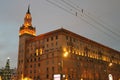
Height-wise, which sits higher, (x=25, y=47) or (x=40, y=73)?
(x=25, y=47)

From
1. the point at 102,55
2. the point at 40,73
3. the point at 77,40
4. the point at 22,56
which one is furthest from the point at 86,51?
the point at 22,56

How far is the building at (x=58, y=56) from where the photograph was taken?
231 feet

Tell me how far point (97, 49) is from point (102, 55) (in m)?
5.68

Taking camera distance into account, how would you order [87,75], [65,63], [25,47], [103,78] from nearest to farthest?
[65,63]
[87,75]
[25,47]
[103,78]

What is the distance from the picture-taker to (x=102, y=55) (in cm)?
9550

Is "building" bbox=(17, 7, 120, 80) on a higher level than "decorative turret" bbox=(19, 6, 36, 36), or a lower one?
lower

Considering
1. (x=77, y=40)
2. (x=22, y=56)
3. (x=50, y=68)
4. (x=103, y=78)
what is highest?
(x=77, y=40)

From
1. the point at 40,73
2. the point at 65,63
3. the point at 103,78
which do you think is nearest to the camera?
the point at 65,63

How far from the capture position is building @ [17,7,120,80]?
70375 mm

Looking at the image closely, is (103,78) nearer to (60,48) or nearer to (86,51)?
(86,51)

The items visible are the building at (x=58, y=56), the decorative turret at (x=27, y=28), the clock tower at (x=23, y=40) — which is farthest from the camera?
the decorative turret at (x=27, y=28)

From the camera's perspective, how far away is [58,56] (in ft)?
227

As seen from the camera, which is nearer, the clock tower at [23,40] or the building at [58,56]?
the building at [58,56]

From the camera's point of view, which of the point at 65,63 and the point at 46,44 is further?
the point at 46,44
